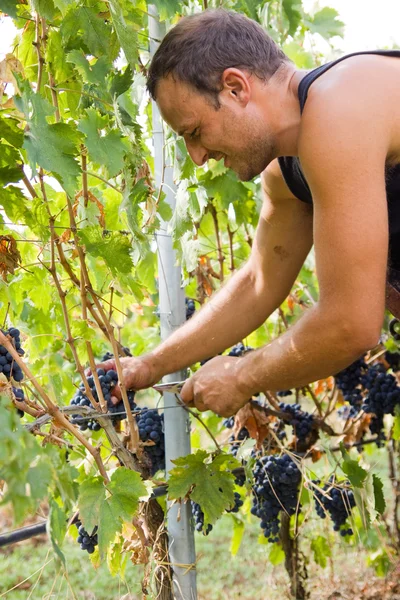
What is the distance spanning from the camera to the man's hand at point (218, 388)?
81.7 inches

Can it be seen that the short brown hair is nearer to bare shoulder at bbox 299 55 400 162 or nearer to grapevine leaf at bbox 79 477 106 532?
bare shoulder at bbox 299 55 400 162

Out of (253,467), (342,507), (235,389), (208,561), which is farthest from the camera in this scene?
(208,561)

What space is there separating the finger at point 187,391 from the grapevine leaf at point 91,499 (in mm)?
450

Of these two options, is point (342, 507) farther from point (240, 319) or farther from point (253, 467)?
point (240, 319)

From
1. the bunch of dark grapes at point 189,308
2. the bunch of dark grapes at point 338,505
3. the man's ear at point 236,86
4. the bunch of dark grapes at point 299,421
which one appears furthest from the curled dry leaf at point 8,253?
the bunch of dark grapes at point 338,505

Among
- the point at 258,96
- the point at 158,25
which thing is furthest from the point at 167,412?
the point at 158,25

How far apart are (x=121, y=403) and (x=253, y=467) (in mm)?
730

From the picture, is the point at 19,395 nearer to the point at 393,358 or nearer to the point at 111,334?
the point at 111,334

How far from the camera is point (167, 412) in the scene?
230cm

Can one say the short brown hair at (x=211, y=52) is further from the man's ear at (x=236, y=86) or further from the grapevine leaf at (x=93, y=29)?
the grapevine leaf at (x=93, y=29)

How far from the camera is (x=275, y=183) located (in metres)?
2.31

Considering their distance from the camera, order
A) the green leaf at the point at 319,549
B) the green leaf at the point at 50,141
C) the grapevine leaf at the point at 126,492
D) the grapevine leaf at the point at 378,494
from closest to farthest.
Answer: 1. the green leaf at the point at 50,141
2. the grapevine leaf at the point at 126,492
3. the grapevine leaf at the point at 378,494
4. the green leaf at the point at 319,549

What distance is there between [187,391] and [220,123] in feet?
2.57

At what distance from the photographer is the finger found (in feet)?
7.04
